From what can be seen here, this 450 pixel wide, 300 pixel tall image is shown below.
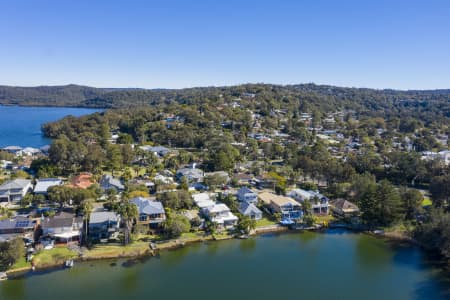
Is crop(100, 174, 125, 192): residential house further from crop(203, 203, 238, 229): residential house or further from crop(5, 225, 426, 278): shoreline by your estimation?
crop(5, 225, 426, 278): shoreline

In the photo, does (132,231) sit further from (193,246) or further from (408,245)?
(408,245)

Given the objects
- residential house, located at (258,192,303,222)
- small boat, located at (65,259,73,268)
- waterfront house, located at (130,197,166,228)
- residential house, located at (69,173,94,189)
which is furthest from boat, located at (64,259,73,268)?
residential house, located at (258,192,303,222)

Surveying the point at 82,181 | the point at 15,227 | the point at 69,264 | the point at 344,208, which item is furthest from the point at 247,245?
the point at 82,181

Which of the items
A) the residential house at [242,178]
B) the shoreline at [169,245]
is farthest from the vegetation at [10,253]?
the residential house at [242,178]

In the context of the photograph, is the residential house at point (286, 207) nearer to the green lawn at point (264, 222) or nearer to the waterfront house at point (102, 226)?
the green lawn at point (264, 222)

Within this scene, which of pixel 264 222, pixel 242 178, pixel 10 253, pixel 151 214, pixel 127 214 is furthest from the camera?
pixel 242 178

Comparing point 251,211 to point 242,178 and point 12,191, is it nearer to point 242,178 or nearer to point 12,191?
point 242,178
